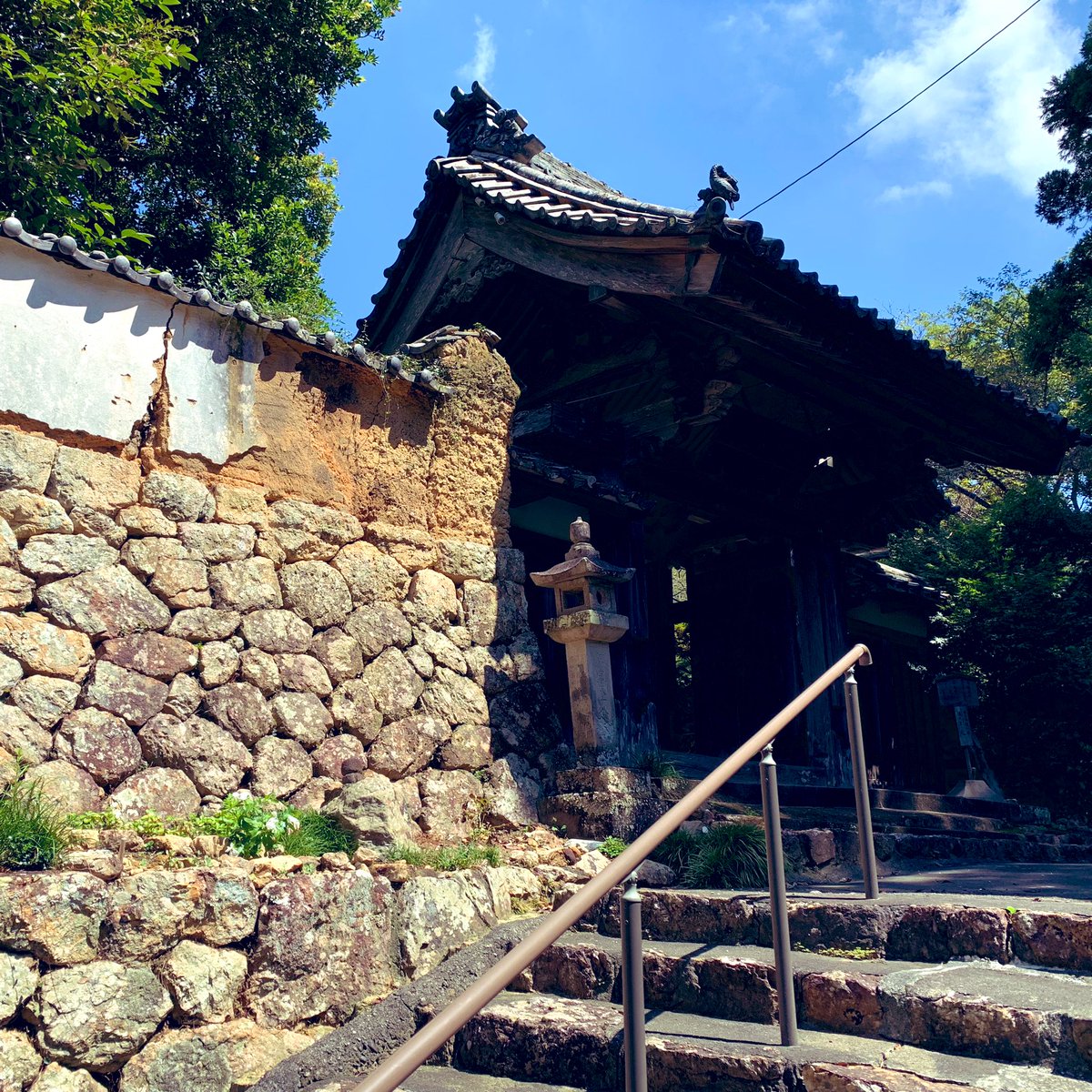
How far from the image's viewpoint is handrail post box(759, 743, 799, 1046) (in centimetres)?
301

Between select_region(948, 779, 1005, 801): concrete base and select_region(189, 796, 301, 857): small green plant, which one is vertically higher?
select_region(948, 779, 1005, 801): concrete base

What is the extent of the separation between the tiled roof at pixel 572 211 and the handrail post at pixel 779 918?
3687mm

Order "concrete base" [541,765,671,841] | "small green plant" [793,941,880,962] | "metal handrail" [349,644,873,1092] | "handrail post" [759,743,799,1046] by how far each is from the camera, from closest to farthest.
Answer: "metal handrail" [349,644,873,1092], "handrail post" [759,743,799,1046], "small green plant" [793,941,880,962], "concrete base" [541,765,671,841]

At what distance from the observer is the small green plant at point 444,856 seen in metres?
4.45

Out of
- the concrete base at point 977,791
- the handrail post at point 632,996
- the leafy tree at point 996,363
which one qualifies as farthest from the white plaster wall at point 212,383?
the leafy tree at point 996,363

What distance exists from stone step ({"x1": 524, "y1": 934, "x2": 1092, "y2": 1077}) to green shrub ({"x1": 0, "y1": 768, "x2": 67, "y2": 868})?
1975mm

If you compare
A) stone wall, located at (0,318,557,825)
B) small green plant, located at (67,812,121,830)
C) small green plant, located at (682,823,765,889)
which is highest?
stone wall, located at (0,318,557,825)

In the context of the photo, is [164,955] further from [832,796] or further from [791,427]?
[791,427]

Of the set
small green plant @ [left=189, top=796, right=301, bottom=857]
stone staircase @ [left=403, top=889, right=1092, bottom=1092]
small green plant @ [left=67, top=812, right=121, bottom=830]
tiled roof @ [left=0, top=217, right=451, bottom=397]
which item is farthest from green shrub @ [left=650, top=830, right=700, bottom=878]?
tiled roof @ [left=0, top=217, right=451, bottom=397]

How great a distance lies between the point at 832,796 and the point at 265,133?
30.8 feet

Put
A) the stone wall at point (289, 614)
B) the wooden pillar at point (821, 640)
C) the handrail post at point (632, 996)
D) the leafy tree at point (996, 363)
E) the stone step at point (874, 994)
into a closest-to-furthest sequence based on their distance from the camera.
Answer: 1. the handrail post at point (632, 996)
2. the stone step at point (874, 994)
3. the stone wall at point (289, 614)
4. the wooden pillar at point (821, 640)
5. the leafy tree at point (996, 363)

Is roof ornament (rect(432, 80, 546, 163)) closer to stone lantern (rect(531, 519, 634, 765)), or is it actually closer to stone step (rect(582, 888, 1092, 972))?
stone lantern (rect(531, 519, 634, 765))

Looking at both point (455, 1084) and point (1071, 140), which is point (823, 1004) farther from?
point (1071, 140)

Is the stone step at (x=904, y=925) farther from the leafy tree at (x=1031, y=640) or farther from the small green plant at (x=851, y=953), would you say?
the leafy tree at (x=1031, y=640)
